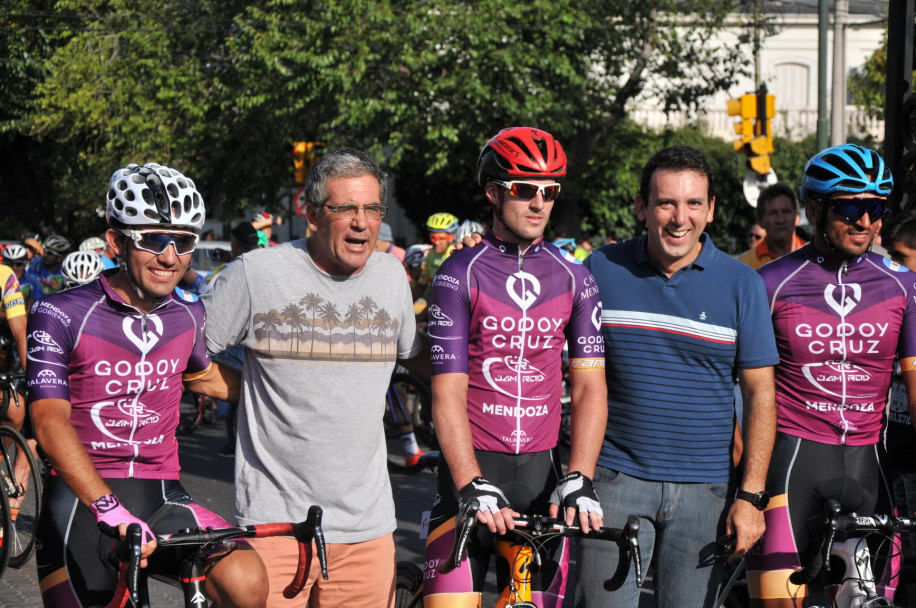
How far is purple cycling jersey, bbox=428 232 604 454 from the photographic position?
3.93 metres

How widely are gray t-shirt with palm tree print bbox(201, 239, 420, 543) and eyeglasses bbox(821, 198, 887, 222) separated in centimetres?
176

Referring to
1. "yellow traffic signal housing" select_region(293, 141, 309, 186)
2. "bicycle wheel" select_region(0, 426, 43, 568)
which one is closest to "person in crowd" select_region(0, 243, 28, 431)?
"bicycle wheel" select_region(0, 426, 43, 568)

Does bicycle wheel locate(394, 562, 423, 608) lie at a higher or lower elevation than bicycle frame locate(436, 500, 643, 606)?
lower

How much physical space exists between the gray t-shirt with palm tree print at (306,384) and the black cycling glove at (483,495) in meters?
0.45

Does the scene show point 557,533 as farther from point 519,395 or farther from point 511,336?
point 511,336

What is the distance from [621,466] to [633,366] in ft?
1.16

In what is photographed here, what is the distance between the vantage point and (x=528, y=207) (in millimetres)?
4027

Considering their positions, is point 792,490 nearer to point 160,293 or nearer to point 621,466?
point 621,466

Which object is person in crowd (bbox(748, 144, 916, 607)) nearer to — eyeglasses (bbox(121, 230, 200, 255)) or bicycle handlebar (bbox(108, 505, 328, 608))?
bicycle handlebar (bbox(108, 505, 328, 608))

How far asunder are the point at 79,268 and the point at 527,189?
7.21 meters

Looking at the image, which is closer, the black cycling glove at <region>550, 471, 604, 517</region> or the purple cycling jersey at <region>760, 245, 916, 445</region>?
the black cycling glove at <region>550, 471, 604, 517</region>

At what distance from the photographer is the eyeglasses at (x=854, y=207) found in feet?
14.1

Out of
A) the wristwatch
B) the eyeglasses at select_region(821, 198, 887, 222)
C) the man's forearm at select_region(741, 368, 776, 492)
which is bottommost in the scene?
the wristwatch

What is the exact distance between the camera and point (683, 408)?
12.8ft
